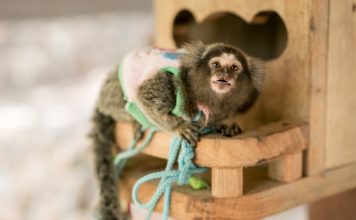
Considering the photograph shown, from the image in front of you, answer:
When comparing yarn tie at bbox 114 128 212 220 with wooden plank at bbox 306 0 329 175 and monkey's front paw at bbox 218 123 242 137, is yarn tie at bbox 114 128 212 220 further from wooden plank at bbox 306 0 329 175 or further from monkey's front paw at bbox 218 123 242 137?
Answer: wooden plank at bbox 306 0 329 175

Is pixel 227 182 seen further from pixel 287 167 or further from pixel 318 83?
pixel 318 83

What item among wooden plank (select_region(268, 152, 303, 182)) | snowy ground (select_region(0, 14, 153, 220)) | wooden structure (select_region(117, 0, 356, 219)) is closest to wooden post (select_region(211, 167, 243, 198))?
wooden structure (select_region(117, 0, 356, 219))

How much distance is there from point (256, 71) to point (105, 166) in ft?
1.24

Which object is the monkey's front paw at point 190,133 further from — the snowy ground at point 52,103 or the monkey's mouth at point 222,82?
the snowy ground at point 52,103

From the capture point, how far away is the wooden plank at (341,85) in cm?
101

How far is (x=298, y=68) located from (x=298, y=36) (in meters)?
0.06

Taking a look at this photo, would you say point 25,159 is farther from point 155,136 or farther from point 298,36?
point 298,36

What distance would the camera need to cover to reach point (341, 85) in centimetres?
104

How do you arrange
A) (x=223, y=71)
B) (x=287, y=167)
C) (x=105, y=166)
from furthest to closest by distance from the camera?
(x=105, y=166) < (x=287, y=167) < (x=223, y=71)

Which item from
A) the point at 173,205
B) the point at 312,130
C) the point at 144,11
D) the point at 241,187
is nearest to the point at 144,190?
the point at 173,205

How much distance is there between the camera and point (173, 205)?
97 cm

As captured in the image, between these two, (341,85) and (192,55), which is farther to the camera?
(341,85)

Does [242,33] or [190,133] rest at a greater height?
[242,33]

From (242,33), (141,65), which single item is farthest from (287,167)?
(242,33)
